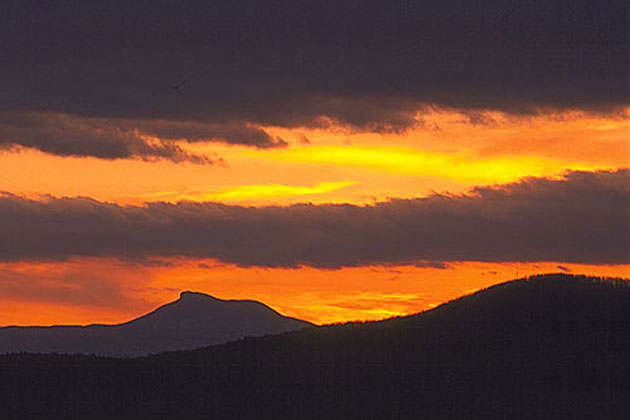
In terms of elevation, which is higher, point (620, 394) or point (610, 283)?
point (610, 283)

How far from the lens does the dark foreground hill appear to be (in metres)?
84.4

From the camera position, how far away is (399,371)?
9456 centimetres

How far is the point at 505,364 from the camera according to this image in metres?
95.6

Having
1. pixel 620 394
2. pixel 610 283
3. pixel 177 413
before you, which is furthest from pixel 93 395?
pixel 610 283

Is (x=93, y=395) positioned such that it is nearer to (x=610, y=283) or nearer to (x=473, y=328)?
(x=473, y=328)

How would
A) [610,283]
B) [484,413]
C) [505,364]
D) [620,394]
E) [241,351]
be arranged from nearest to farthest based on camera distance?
1. [484,413]
2. [620,394]
3. [505,364]
4. [241,351]
5. [610,283]

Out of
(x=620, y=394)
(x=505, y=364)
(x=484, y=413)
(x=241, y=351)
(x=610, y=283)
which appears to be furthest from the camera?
(x=610, y=283)

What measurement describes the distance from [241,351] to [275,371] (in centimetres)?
711

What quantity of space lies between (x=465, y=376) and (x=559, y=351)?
33.1 feet

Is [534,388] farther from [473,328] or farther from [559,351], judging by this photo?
[473,328]

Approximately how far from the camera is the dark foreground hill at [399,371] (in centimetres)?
8438

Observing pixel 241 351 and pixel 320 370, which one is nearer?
pixel 320 370

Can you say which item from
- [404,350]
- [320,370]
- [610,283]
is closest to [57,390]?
[320,370]

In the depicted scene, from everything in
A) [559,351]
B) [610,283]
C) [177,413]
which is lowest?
[177,413]
